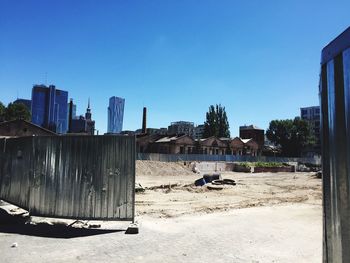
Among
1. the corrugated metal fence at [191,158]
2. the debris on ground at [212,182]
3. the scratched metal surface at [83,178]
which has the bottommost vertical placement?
the debris on ground at [212,182]

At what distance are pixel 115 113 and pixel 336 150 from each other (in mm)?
183165

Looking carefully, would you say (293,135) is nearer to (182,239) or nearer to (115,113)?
(182,239)

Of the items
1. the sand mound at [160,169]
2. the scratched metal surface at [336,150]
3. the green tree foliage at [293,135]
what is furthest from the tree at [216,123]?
the scratched metal surface at [336,150]

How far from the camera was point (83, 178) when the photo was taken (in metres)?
9.03

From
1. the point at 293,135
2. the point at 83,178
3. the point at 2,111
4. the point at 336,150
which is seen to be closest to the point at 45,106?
the point at 2,111

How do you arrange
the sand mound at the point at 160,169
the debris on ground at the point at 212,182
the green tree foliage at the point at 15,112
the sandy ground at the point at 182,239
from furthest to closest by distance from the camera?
the green tree foliage at the point at 15,112, the sand mound at the point at 160,169, the debris on ground at the point at 212,182, the sandy ground at the point at 182,239

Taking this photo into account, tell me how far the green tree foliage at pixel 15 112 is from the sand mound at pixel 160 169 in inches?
1595

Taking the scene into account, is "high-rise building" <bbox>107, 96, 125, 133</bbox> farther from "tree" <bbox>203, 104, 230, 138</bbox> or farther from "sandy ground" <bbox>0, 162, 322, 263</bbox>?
"sandy ground" <bbox>0, 162, 322, 263</bbox>

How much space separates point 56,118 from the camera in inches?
5438

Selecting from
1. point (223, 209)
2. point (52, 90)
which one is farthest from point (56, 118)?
point (223, 209)

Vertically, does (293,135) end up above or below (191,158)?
above

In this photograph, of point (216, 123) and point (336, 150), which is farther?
point (216, 123)

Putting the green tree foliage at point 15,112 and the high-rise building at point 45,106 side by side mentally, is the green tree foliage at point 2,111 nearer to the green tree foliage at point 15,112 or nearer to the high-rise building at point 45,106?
the green tree foliage at point 15,112

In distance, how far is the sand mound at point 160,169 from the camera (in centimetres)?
4097
